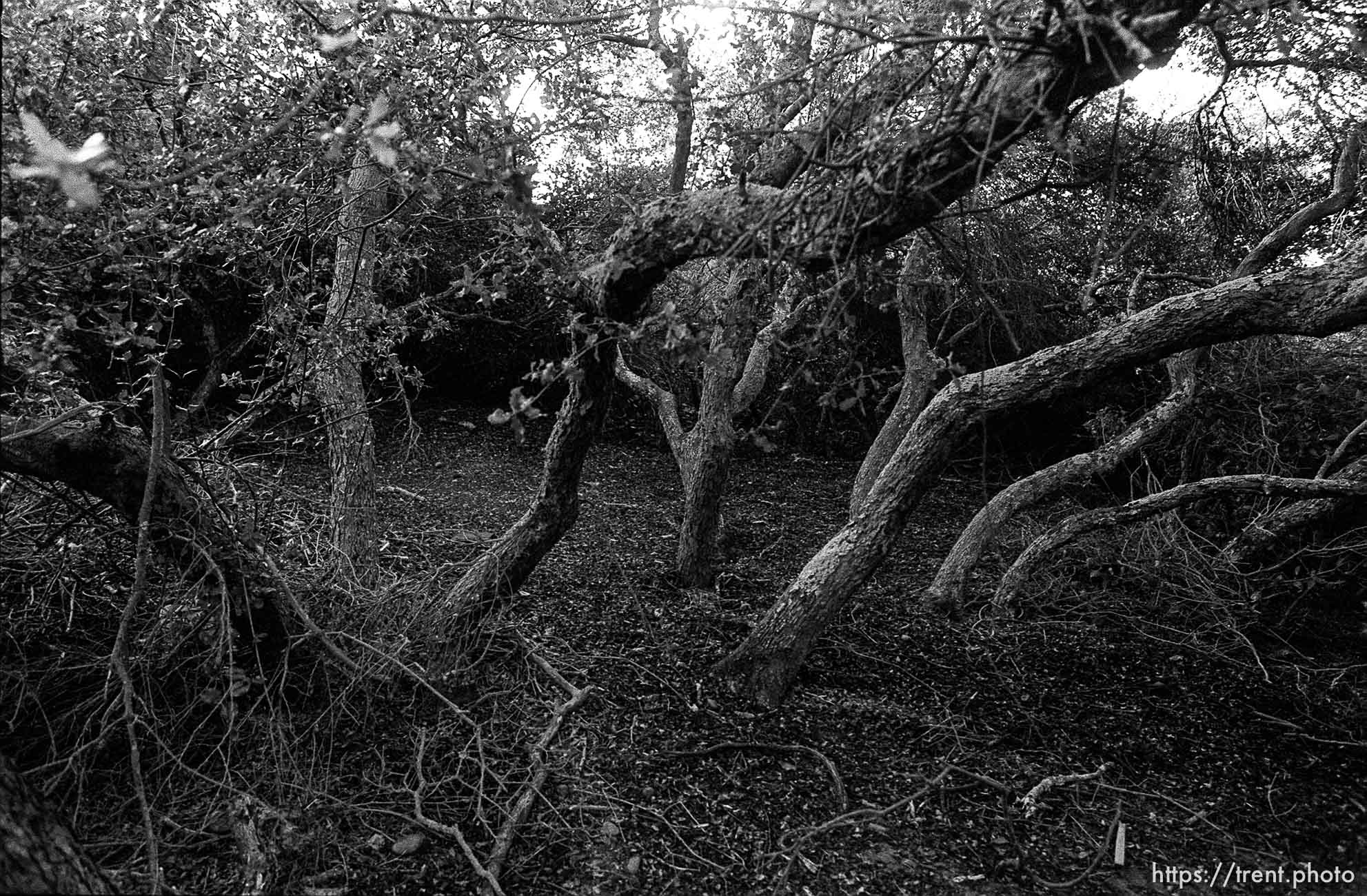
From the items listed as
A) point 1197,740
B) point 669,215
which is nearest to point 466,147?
point 669,215

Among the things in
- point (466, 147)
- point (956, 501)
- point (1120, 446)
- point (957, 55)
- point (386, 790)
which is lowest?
point (386, 790)

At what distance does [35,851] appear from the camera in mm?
1475

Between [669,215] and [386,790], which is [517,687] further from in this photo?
[669,215]

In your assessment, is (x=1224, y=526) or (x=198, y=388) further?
(x=198, y=388)

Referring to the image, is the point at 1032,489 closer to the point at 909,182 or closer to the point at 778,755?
the point at 778,755

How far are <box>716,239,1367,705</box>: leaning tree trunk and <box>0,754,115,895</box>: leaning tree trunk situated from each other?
2.18 metres

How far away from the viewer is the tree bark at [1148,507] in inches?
151

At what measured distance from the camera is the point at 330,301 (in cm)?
375

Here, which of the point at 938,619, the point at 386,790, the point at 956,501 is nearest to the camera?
the point at 386,790

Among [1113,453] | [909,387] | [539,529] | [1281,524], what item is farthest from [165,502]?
[1281,524]

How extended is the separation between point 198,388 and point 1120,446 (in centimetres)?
563

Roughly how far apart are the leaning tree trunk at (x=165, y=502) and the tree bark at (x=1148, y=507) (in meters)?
3.19

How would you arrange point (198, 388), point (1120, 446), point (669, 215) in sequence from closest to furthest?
point (669, 215) → point (1120, 446) → point (198, 388)

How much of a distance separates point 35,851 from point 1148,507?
4.12m
